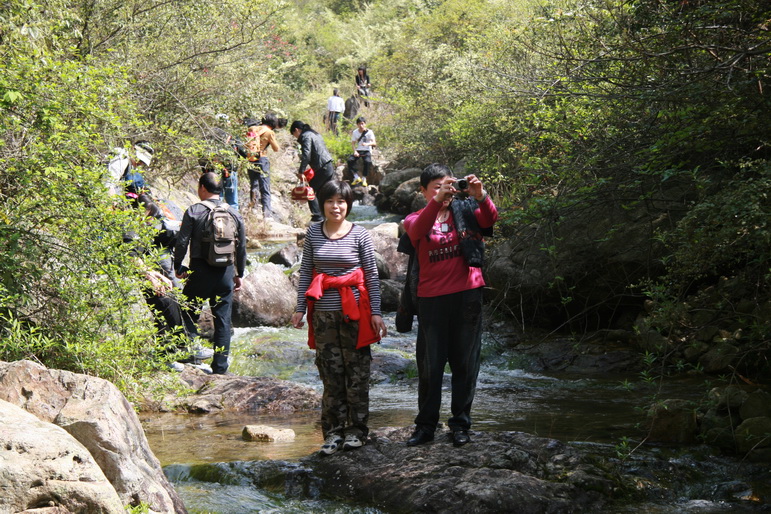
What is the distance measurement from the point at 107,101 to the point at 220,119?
4860mm

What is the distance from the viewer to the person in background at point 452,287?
4.98 m

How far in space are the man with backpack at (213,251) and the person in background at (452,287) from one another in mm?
2875

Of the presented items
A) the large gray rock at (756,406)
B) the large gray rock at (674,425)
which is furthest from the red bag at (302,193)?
the large gray rock at (756,406)

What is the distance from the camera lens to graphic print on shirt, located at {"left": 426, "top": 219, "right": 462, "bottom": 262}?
16.4ft

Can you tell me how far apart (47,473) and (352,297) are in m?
2.33

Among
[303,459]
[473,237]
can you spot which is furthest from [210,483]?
[473,237]

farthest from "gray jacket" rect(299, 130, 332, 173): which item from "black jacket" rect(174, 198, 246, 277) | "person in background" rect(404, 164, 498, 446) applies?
"person in background" rect(404, 164, 498, 446)

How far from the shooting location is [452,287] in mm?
4973

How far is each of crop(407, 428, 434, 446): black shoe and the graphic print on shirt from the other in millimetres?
1134

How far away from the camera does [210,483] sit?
17.4 ft

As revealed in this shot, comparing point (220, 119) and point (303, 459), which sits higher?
point (220, 119)

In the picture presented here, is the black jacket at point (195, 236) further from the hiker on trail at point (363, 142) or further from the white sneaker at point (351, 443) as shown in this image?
the hiker on trail at point (363, 142)

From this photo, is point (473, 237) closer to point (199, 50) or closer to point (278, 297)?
point (278, 297)

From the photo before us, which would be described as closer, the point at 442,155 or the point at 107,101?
the point at 107,101
